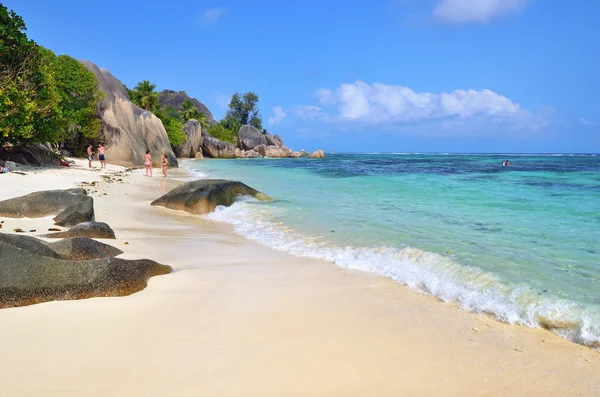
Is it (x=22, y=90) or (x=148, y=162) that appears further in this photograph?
(x=148, y=162)

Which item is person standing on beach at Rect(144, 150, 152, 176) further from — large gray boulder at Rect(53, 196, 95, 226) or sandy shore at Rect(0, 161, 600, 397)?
sandy shore at Rect(0, 161, 600, 397)

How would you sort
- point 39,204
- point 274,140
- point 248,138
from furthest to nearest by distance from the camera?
point 274,140 < point 248,138 < point 39,204

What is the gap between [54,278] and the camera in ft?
11.6

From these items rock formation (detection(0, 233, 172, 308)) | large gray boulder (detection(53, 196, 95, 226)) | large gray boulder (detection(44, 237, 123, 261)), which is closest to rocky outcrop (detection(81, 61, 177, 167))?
large gray boulder (detection(53, 196, 95, 226))

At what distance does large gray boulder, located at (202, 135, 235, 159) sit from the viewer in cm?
5903

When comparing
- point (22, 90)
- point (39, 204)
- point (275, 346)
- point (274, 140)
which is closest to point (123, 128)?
point (22, 90)

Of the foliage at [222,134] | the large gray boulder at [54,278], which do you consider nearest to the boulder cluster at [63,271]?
the large gray boulder at [54,278]

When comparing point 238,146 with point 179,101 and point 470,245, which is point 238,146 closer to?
point 179,101

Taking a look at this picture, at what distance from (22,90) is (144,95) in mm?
37182

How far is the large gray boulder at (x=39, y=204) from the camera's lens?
23.5ft

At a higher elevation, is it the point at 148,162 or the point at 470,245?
the point at 148,162

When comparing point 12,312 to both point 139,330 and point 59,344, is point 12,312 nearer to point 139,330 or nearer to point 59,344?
point 59,344

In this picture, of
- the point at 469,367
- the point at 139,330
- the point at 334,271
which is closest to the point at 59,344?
the point at 139,330

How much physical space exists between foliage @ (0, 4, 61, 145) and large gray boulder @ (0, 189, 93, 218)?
10057 millimetres
